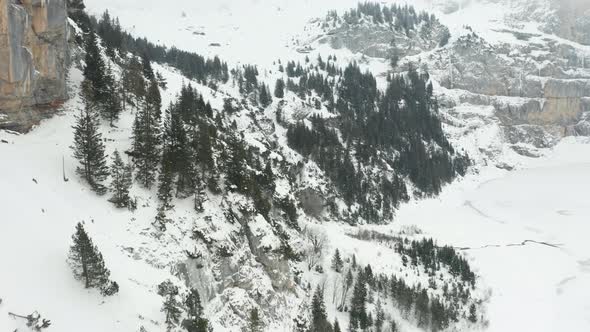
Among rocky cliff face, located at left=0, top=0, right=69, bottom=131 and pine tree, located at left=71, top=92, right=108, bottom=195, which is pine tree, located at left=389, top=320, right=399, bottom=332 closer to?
pine tree, located at left=71, top=92, right=108, bottom=195

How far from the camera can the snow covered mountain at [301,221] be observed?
1357 inches

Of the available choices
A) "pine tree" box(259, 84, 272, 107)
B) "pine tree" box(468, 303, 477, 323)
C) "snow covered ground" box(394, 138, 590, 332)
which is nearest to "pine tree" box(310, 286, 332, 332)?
"pine tree" box(468, 303, 477, 323)

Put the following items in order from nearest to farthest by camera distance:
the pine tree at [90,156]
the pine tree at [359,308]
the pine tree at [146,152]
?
1. the pine tree at [90,156]
2. the pine tree at [146,152]
3. the pine tree at [359,308]

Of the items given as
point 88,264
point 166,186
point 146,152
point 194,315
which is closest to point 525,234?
point 166,186

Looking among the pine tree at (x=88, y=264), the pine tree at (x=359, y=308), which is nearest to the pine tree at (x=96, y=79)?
the pine tree at (x=88, y=264)

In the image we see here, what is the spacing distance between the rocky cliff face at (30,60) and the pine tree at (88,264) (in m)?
21.5

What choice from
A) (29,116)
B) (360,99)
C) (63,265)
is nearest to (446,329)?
(63,265)

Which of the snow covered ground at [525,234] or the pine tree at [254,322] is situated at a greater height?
the pine tree at [254,322]

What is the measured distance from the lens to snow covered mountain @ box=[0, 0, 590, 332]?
34.5 m

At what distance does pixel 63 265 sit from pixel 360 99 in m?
149

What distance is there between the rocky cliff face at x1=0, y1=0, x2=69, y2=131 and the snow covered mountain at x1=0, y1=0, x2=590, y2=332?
2.15m

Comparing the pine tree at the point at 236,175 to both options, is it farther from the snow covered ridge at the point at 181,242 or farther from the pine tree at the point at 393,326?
the pine tree at the point at 393,326

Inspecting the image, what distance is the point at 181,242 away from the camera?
40844mm

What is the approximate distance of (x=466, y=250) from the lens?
293 feet
